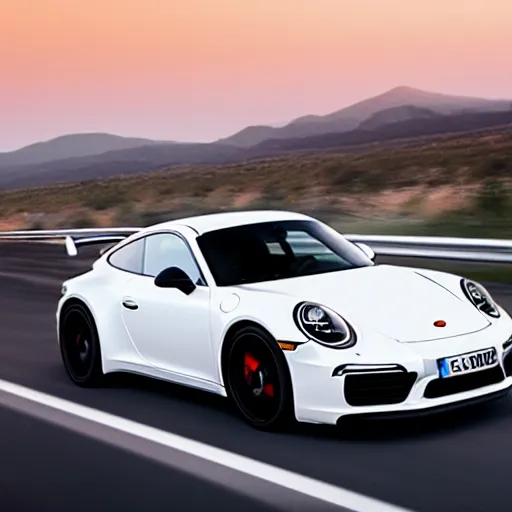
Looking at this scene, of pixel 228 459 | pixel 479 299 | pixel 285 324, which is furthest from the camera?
pixel 479 299

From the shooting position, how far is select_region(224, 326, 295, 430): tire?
689cm

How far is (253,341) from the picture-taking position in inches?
281

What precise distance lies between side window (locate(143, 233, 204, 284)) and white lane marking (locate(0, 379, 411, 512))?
1059 mm

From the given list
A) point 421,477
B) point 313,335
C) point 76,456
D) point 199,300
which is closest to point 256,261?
point 199,300

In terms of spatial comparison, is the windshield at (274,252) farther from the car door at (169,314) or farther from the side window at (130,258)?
the side window at (130,258)

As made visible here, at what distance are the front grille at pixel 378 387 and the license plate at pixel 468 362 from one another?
197 millimetres

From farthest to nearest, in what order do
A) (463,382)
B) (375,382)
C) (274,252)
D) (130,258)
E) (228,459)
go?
1. (130,258)
2. (274,252)
3. (463,382)
4. (375,382)
5. (228,459)

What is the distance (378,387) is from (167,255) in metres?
2.31

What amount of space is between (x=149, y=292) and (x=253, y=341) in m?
1.35

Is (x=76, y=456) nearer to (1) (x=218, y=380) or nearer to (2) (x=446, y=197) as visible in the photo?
(1) (x=218, y=380)

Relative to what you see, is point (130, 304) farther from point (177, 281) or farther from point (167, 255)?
point (177, 281)

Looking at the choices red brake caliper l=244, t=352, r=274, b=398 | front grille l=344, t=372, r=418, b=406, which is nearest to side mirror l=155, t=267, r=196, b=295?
red brake caliper l=244, t=352, r=274, b=398

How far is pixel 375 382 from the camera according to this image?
6641mm

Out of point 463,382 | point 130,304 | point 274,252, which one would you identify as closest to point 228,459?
point 463,382
